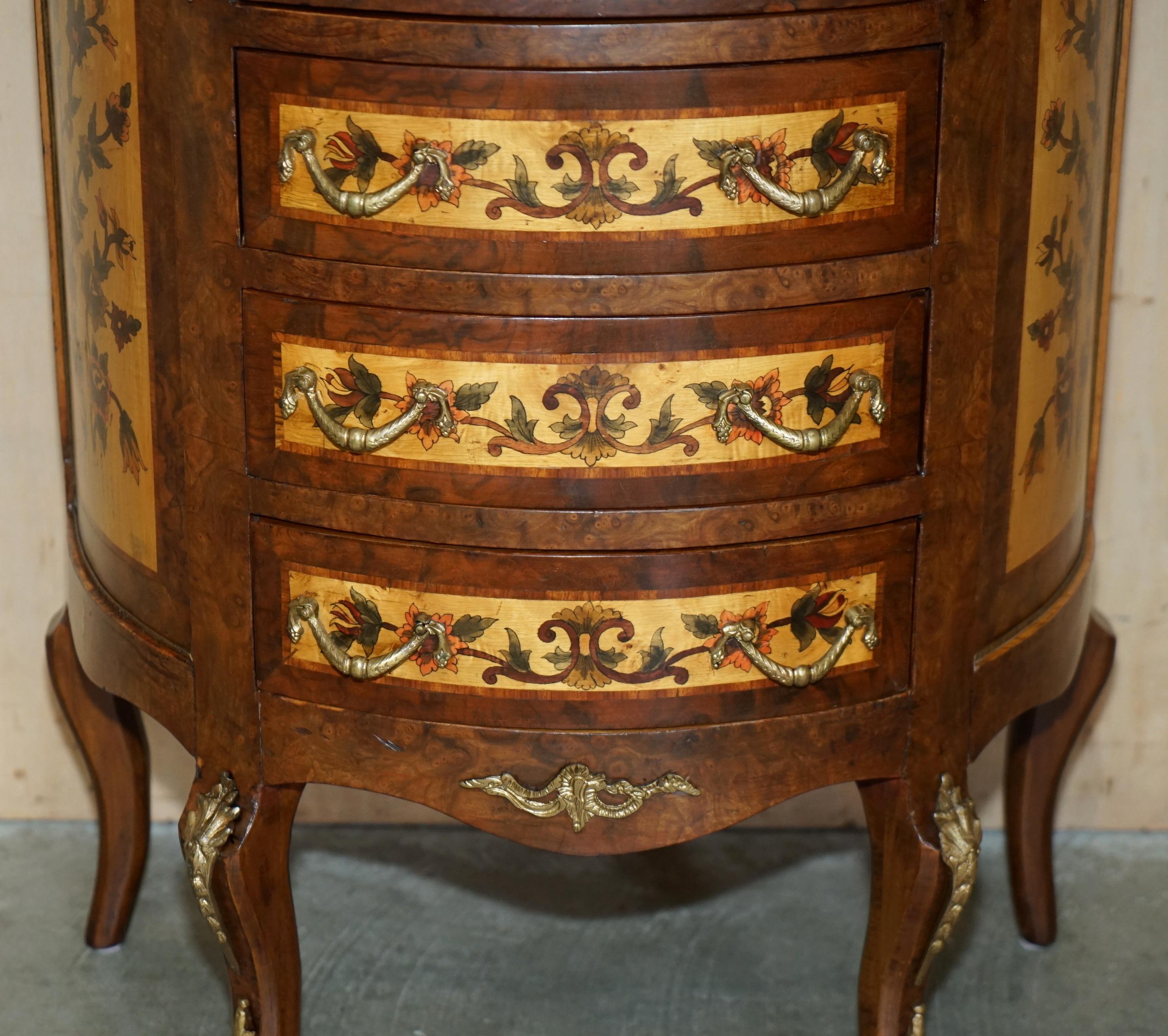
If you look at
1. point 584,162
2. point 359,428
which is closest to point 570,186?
point 584,162

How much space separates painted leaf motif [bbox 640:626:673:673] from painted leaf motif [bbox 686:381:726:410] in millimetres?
183

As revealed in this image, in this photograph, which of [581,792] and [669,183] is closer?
[669,183]

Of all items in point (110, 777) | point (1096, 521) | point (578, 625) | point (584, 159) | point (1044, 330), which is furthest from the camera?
point (1096, 521)

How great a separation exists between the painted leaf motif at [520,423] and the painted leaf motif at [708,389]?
118mm

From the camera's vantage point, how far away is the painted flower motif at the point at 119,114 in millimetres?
1399

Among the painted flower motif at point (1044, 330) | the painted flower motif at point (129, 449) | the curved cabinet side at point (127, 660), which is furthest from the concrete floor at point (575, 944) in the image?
the painted flower motif at point (1044, 330)

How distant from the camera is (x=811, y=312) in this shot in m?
1.33

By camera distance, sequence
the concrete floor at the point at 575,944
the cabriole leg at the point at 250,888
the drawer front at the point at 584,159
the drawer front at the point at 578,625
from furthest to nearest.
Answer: the concrete floor at the point at 575,944 < the cabriole leg at the point at 250,888 < the drawer front at the point at 578,625 < the drawer front at the point at 584,159

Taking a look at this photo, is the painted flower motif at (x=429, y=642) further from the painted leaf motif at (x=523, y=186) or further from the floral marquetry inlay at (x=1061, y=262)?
the floral marquetry inlay at (x=1061, y=262)

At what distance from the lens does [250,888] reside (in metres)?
1.51

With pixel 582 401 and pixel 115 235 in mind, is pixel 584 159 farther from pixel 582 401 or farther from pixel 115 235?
pixel 115 235

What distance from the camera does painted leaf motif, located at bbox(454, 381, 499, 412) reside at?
1.32m

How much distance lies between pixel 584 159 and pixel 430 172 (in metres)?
0.11

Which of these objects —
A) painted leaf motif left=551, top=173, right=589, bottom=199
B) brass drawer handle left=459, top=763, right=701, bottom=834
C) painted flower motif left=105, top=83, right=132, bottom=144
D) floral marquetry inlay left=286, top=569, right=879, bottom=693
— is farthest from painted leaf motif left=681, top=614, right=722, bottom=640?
painted flower motif left=105, top=83, right=132, bottom=144
